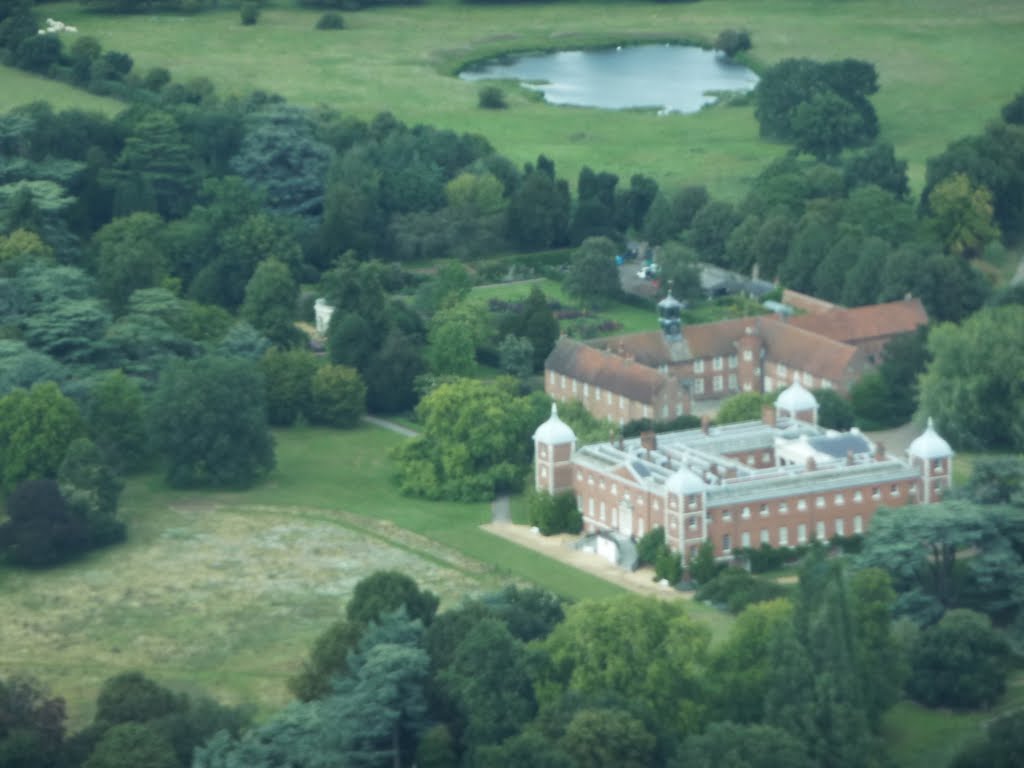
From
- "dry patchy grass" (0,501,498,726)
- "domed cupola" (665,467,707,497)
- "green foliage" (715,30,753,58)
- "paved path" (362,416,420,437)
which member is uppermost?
"domed cupola" (665,467,707,497)

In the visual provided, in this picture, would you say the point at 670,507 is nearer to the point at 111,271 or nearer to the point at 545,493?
the point at 545,493

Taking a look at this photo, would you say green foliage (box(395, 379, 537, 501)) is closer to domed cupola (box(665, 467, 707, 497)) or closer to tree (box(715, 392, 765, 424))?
tree (box(715, 392, 765, 424))

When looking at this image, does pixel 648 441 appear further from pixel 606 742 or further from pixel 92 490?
pixel 606 742

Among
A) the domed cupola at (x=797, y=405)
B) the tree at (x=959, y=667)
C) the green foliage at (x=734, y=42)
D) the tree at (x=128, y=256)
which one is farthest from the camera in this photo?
the green foliage at (x=734, y=42)

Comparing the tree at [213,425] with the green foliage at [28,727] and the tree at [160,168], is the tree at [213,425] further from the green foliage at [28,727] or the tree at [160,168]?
the tree at [160,168]

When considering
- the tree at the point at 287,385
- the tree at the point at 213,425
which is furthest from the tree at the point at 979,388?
the tree at the point at 213,425

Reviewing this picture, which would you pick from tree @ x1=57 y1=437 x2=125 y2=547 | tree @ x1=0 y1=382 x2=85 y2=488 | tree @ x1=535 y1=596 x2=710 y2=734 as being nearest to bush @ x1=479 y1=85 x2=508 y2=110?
tree @ x1=0 y1=382 x2=85 y2=488

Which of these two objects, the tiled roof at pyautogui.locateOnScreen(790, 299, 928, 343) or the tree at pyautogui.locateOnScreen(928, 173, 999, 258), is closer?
the tiled roof at pyautogui.locateOnScreen(790, 299, 928, 343)
